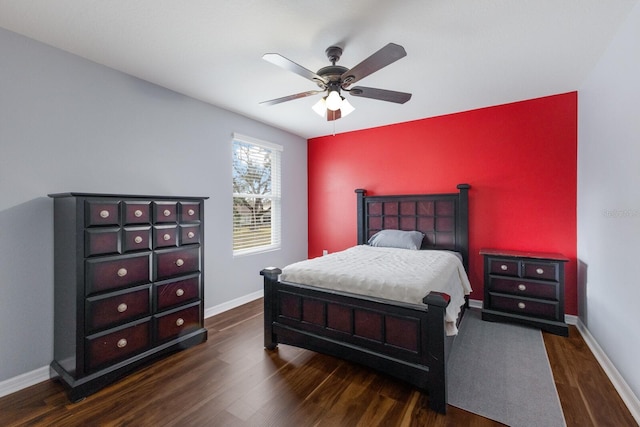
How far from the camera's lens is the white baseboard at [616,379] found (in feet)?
5.53

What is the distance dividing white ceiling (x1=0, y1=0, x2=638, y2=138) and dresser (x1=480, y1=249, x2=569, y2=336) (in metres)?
1.83

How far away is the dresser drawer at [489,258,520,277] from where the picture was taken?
2965mm

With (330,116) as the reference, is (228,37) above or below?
above

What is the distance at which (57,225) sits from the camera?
213 centimetres

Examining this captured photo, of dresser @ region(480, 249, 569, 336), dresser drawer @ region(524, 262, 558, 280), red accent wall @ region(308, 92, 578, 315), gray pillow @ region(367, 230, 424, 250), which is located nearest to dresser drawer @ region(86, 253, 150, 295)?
gray pillow @ region(367, 230, 424, 250)

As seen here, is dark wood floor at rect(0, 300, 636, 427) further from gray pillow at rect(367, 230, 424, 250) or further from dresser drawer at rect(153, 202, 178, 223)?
gray pillow at rect(367, 230, 424, 250)

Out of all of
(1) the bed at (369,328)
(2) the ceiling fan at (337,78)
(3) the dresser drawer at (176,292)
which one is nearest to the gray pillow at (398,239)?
(1) the bed at (369,328)

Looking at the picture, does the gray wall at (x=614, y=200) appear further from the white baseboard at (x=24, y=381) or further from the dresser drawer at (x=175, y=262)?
the white baseboard at (x=24, y=381)

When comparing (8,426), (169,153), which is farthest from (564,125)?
(8,426)

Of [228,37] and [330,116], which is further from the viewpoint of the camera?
[330,116]

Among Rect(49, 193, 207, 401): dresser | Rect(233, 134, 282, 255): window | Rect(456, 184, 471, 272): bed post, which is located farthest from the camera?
Rect(233, 134, 282, 255): window

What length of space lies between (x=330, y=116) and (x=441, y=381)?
2120mm

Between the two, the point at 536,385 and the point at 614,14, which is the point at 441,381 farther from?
the point at 614,14

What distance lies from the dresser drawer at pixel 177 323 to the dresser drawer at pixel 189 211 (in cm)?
82
